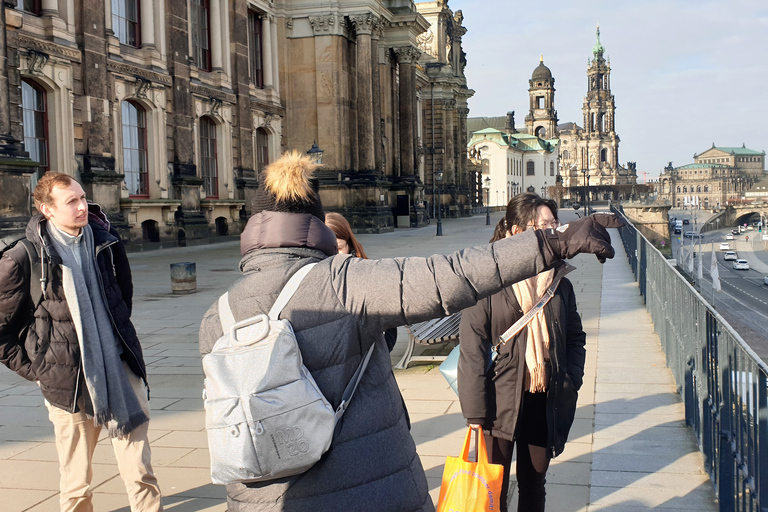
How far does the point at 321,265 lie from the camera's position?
245 cm

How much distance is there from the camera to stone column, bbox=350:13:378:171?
35.8 meters

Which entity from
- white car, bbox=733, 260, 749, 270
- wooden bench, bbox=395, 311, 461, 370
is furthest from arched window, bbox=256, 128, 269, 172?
white car, bbox=733, 260, 749, 270

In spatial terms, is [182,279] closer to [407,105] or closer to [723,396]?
[723,396]

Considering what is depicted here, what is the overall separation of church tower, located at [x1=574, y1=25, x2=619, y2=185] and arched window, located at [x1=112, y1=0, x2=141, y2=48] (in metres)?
167

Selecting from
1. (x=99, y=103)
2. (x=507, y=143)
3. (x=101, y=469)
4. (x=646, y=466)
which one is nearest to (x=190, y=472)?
(x=101, y=469)

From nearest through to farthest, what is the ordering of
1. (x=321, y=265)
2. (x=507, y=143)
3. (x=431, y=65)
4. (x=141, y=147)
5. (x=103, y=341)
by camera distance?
(x=321, y=265)
(x=103, y=341)
(x=141, y=147)
(x=431, y=65)
(x=507, y=143)

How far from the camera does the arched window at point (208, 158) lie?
2909 centimetres

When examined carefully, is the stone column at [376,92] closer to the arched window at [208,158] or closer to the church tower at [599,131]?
the arched window at [208,158]

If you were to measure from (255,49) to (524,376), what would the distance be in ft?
105

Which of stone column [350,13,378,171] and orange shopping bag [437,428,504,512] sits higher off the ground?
stone column [350,13,378,171]

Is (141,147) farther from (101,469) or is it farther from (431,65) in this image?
(431,65)

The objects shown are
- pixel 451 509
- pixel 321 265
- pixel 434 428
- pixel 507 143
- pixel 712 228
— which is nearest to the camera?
pixel 321 265

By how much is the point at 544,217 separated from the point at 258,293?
187 cm

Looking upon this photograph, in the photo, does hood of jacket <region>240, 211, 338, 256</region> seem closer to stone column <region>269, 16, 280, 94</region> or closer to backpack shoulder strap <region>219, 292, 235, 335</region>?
backpack shoulder strap <region>219, 292, 235, 335</region>
